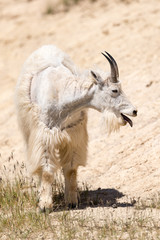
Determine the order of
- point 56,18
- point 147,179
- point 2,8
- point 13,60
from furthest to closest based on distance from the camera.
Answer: point 2,8 < point 56,18 < point 13,60 < point 147,179

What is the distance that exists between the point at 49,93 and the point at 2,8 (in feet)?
35.6

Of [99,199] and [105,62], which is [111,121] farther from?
[105,62]

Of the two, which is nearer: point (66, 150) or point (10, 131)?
point (66, 150)

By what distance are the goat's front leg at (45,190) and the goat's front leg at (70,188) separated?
39 cm

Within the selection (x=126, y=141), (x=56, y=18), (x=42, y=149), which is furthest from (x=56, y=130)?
(x=56, y=18)

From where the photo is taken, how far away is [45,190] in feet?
21.4

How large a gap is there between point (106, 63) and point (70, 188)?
197 inches

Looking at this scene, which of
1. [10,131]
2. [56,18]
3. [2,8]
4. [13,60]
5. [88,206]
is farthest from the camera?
[2,8]

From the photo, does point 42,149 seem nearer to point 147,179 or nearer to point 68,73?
point 68,73

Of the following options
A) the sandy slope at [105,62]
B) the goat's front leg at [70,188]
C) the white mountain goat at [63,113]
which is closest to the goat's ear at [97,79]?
the white mountain goat at [63,113]

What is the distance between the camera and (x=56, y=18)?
1480cm

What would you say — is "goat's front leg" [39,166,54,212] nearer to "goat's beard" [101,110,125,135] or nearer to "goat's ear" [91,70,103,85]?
"goat's beard" [101,110,125,135]

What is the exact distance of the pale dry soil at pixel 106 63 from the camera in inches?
303

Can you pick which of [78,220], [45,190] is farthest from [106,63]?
[78,220]
